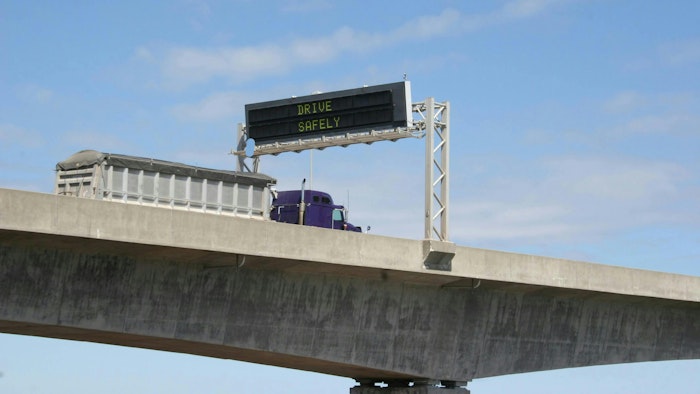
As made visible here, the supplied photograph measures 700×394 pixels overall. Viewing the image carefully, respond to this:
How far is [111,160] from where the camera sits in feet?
115

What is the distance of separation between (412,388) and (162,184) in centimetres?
994

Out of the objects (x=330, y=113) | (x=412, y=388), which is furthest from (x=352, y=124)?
(x=412, y=388)

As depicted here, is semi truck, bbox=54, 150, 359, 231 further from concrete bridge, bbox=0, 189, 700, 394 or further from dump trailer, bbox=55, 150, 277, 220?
concrete bridge, bbox=0, 189, 700, 394

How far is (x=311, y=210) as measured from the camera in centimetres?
4478

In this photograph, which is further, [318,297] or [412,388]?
[412,388]

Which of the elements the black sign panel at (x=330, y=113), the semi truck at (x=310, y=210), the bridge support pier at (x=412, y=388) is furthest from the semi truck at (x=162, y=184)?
the bridge support pier at (x=412, y=388)

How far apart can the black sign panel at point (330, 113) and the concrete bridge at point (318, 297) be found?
677 cm

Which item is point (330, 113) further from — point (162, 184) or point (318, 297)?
point (318, 297)

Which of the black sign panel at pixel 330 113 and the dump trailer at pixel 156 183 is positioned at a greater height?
the black sign panel at pixel 330 113

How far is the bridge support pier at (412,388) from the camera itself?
3694 cm

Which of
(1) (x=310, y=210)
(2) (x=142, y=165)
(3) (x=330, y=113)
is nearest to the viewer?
(2) (x=142, y=165)

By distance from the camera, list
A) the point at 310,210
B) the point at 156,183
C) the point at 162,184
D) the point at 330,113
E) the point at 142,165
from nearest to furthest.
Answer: the point at 142,165, the point at 156,183, the point at 162,184, the point at 330,113, the point at 310,210

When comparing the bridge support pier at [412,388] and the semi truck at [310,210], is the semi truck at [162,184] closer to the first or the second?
the semi truck at [310,210]

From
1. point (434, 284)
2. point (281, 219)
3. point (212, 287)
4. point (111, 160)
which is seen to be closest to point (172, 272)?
point (212, 287)
